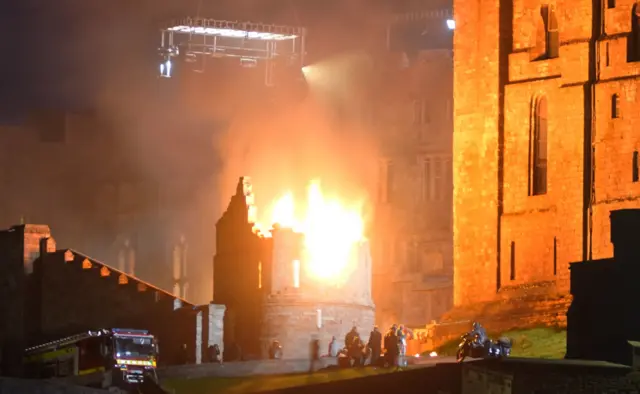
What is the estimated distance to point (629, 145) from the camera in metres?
76.4

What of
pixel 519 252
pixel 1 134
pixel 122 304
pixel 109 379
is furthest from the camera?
pixel 1 134

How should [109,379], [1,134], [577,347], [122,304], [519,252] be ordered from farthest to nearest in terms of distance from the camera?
[1,134] < [519,252] < [122,304] < [109,379] < [577,347]

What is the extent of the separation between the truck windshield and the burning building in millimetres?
10034

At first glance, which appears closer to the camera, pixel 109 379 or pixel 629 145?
pixel 109 379

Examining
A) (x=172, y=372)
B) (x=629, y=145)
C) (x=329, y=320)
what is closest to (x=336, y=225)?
(x=329, y=320)

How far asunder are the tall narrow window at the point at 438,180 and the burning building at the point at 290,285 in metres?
22.2

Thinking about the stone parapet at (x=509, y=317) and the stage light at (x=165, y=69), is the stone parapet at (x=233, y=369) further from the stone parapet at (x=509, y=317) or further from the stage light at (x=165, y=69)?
the stage light at (x=165, y=69)

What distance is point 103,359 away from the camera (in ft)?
216

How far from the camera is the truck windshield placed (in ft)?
214

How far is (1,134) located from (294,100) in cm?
1198

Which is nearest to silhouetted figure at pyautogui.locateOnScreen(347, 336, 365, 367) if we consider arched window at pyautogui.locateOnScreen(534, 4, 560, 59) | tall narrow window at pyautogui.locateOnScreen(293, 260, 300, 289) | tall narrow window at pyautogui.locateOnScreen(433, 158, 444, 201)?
tall narrow window at pyautogui.locateOnScreen(293, 260, 300, 289)

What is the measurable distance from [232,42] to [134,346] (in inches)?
1285

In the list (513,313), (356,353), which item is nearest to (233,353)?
(356,353)

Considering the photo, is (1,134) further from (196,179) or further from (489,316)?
(489,316)
